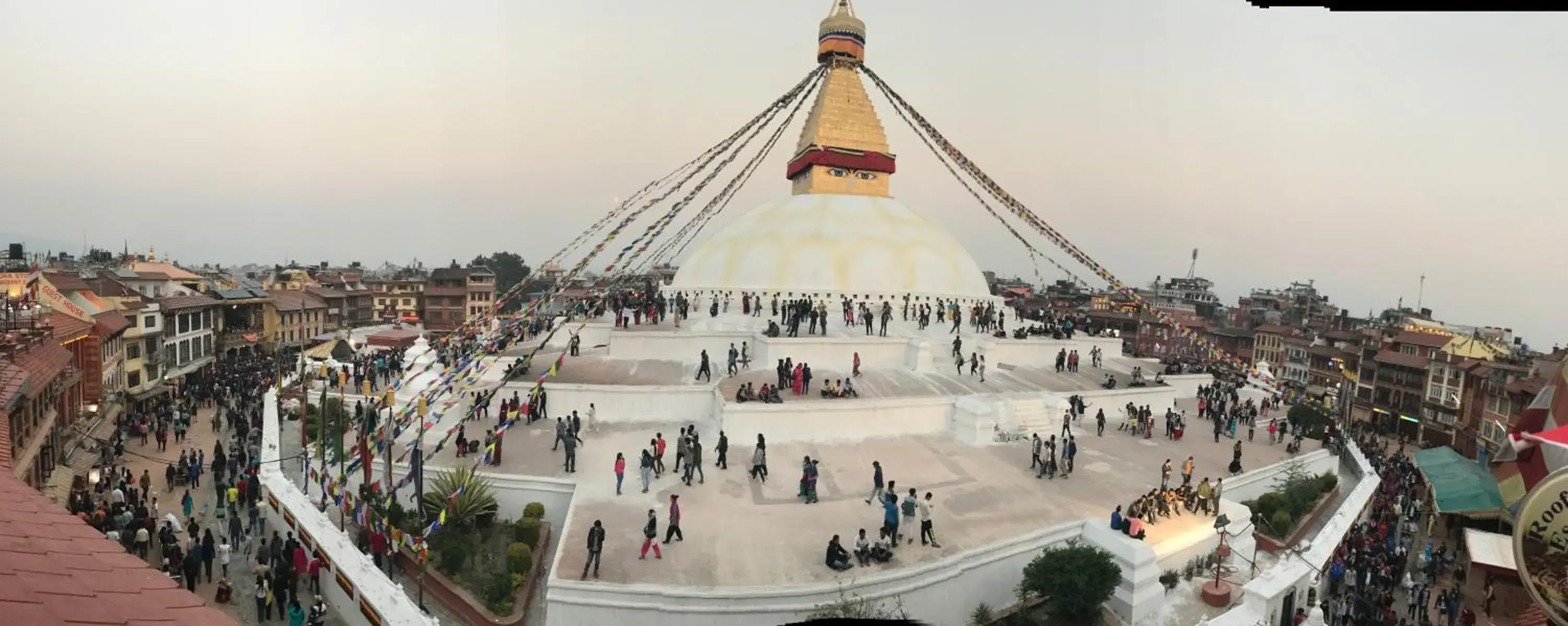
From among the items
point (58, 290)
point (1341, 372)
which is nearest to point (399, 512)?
point (58, 290)

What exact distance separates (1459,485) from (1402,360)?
2240cm

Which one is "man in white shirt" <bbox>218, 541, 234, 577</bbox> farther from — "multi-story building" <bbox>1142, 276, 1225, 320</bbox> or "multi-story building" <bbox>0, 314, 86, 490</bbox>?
"multi-story building" <bbox>1142, 276, 1225, 320</bbox>

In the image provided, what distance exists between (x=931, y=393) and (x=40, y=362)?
17.3m

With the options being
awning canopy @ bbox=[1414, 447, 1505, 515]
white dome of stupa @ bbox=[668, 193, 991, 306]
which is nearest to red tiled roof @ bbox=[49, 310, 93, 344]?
white dome of stupa @ bbox=[668, 193, 991, 306]

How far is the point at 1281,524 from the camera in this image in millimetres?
12594

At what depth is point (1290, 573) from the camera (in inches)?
405

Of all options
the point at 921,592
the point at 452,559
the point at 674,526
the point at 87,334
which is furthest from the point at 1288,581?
the point at 87,334

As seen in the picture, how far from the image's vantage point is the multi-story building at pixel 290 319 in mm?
37156

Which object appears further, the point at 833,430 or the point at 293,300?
the point at 293,300

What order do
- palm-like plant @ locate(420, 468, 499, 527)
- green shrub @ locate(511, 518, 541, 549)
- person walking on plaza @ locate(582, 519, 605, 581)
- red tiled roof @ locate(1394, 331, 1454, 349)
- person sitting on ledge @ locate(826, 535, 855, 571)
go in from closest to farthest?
person walking on plaza @ locate(582, 519, 605, 581) → person sitting on ledge @ locate(826, 535, 855, 571) → green shrub @ locate(511, 518, 541, 549) → palm-like plant @ locate(420, 468, 499, 527) → red tiled roof @ locate(1394, 331, 1454, 349)

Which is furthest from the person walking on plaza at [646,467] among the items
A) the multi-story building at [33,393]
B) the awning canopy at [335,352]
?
the awning canopy at [335,352]

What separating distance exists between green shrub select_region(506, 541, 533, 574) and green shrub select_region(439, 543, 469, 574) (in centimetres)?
59

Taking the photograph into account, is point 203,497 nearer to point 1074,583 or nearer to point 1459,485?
point 1074,583

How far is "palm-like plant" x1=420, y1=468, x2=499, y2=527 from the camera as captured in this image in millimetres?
10414
